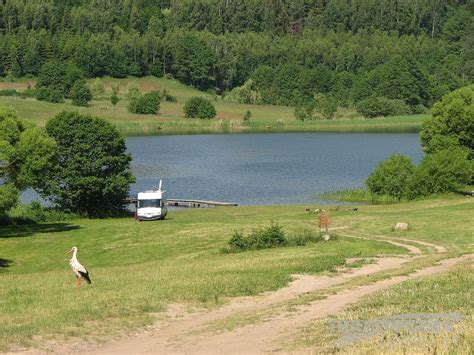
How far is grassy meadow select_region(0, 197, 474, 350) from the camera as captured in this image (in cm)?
2636

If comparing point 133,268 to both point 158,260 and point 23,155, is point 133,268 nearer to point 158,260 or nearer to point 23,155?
point 158,260

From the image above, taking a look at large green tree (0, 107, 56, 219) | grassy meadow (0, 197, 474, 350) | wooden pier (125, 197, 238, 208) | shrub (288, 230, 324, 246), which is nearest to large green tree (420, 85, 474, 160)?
grassy meadow (0, 197, 474, 350)

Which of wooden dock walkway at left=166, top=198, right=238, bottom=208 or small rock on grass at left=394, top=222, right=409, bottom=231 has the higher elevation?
small rock on grass at left=394, top=222, right=409, bottom=231

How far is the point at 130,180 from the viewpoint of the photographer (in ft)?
255

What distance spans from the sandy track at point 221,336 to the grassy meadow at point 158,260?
1056mm

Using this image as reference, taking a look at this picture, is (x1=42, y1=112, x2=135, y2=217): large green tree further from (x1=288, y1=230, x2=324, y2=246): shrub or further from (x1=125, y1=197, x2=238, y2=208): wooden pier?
(x1=288, y1=230, x2=324, y2=246): shrub

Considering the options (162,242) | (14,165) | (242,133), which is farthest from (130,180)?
(242,133)

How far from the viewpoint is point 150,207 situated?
69.3 meters

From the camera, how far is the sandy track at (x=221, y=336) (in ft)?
72.9

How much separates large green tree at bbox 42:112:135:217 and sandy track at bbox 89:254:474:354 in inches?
1919

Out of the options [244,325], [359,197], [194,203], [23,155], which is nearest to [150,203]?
[23,155]

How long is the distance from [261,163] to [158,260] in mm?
82807

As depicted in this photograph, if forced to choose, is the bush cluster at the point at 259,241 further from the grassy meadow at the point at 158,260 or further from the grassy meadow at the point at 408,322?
the grassy meadow at the point at 408,322

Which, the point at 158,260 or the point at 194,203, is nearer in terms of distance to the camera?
the point at 158,260
